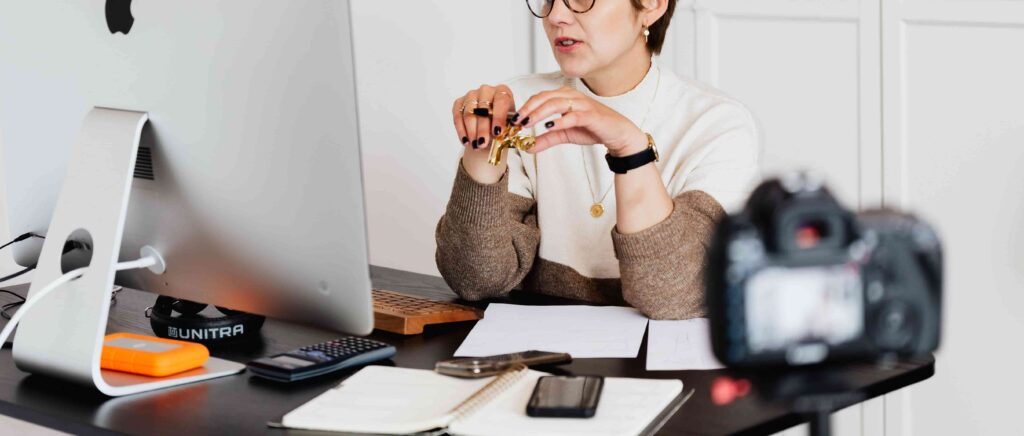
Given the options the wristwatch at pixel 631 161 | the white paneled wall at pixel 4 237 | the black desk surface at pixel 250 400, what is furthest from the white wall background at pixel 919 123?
the white paneled wall at pixel 4 237

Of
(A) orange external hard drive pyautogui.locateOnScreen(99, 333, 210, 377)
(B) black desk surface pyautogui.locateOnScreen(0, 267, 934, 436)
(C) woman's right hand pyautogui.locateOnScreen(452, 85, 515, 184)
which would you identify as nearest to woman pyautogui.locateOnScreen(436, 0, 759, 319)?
(C) woman's right hand pyautogui.locateOnScreen(452, 85, 515, 184)

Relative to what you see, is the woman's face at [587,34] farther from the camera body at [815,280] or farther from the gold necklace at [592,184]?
the camera body at [815,280]

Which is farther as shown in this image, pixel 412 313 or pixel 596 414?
pixel 412 313

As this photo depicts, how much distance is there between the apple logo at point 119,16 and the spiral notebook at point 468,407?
0.46 m

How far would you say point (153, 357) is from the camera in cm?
143

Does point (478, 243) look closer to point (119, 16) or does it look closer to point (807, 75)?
point (119, 16)

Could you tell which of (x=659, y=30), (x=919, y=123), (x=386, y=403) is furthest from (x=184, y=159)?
(x=919, y=123)

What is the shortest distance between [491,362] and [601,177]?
2.22 feet

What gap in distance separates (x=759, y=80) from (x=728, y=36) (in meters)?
0.14

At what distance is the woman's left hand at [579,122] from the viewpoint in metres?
1.63

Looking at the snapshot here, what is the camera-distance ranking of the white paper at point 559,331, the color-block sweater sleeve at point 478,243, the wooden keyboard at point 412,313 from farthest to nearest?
the color-block sweater sleeve at point 478,243 < the wooden keyboard at point 412,313 < the white paper at point 559,331

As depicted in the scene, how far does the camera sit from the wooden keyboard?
1.63m

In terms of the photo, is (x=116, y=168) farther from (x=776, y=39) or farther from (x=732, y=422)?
(x=776, y=39)

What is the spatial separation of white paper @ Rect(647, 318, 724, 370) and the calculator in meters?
0.32
